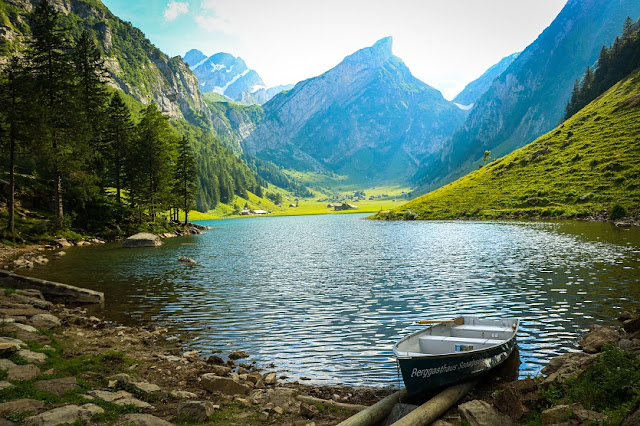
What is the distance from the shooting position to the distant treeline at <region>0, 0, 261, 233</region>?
184ft

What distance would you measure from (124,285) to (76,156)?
37.0 metres

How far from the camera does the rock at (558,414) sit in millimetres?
10757

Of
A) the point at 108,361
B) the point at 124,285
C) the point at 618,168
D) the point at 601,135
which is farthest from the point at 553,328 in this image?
the point at 601,135

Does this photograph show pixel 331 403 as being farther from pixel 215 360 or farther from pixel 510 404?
pixel 215 360

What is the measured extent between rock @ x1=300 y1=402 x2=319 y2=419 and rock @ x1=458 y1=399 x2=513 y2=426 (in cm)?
481

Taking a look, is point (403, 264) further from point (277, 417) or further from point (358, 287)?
point (277, 417)

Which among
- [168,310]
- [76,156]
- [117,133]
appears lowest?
[168,310]

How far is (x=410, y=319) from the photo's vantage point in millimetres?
25516

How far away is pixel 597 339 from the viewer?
1794 centimetres

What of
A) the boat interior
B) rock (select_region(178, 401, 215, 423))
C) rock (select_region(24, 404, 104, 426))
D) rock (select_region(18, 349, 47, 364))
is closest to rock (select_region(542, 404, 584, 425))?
the boat interior

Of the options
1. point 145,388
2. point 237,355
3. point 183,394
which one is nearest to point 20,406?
point 145,388

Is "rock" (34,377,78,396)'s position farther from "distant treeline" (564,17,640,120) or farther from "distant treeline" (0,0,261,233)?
"distant treeline" (564,17,640,120)

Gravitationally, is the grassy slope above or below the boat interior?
above

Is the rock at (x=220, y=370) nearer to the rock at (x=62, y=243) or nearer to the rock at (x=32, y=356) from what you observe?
the rock at (x=32, y=356)
